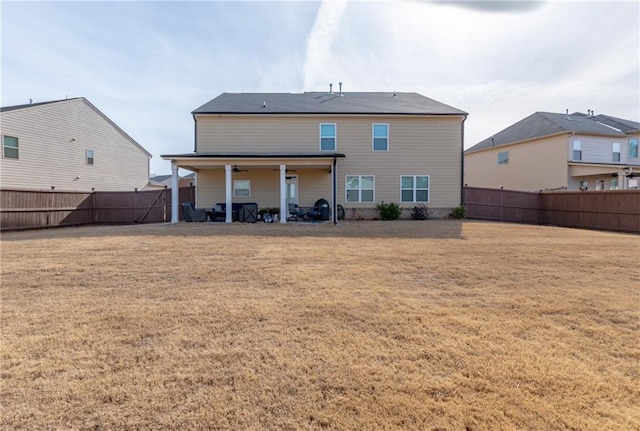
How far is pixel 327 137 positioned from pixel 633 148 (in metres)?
23.6

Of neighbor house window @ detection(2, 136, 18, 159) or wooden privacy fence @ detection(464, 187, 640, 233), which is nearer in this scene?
wooden privacy fence @ detection(464, 187, 640, 233)

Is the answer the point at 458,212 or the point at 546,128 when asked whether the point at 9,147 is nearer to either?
the point at 458,212

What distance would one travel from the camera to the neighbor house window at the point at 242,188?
728 inches

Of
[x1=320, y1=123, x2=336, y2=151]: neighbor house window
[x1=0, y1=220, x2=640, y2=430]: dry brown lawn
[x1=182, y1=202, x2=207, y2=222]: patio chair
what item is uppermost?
[x1=320, y1=123, x2=336, y2=151]: neighbor house window

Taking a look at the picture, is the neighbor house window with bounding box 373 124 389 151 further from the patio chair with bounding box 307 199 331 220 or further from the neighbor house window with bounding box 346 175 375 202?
the patio chair with bounding box 307 199 331 220

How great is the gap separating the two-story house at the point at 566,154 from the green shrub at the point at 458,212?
9283mm

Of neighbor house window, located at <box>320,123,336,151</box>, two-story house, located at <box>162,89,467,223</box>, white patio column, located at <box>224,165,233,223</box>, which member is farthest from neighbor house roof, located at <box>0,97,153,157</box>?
neighbor house window, located at <box>320,123,336,151</box>

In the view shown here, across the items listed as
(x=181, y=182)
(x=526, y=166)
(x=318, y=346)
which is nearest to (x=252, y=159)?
(x=318, y=346)

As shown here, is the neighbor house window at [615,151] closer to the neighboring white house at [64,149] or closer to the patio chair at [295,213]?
the patio chair at [295,213]

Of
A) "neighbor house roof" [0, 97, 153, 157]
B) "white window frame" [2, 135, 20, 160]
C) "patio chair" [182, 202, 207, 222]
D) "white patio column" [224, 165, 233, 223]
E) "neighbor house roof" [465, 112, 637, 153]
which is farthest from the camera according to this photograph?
"neighbor house roof" [465, 112, 637, 153]

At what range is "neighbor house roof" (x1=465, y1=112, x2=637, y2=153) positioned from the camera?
23.4m

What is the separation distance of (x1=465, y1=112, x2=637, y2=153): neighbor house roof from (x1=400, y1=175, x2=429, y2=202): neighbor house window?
464 inches

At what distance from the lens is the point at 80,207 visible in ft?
55.8

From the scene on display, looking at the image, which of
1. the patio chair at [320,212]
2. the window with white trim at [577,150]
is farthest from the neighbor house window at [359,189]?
the window with white trim at [577,150]
